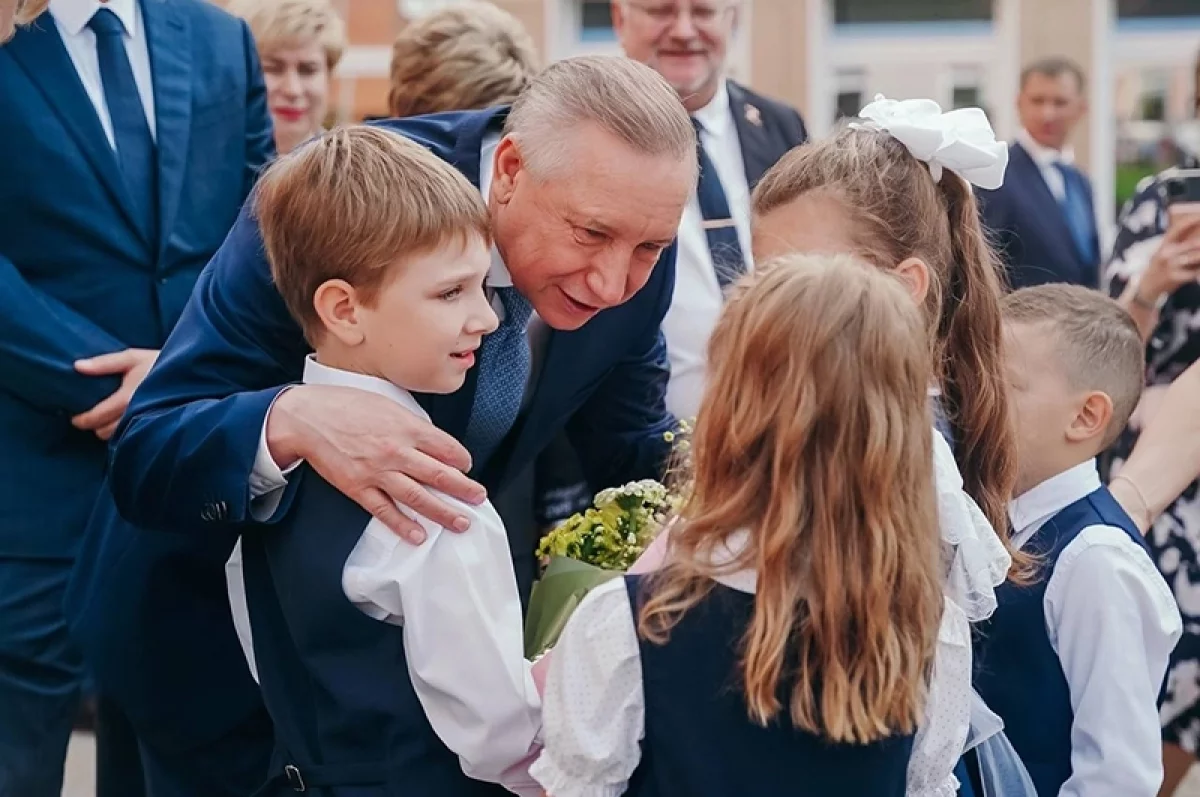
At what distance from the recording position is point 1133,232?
13.4ft

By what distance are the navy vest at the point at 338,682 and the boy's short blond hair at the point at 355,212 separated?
0.26 meters

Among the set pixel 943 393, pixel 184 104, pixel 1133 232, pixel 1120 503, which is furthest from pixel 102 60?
pixel 1133 232

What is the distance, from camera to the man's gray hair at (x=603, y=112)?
2.31 metres

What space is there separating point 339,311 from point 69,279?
1059 millimetres

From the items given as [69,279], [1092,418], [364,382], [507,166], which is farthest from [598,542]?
[69,279]

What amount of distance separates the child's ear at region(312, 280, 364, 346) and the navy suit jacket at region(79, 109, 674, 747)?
0.15 meters

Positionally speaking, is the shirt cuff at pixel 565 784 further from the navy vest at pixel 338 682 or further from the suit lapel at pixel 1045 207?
the suit lapel at pixel 1045 207

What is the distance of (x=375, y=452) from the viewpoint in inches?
81.4

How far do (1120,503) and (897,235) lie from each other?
84 cm

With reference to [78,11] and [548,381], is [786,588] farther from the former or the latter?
[78,11]

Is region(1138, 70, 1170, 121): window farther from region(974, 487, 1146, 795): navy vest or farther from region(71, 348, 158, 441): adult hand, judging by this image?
region(71, 348, 158, 441): adult hand

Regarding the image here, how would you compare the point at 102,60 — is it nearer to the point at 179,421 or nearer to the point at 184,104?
the point at 184,104

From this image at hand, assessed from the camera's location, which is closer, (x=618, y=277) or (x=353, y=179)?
(x=353, y=179)

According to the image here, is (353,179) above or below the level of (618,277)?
above
